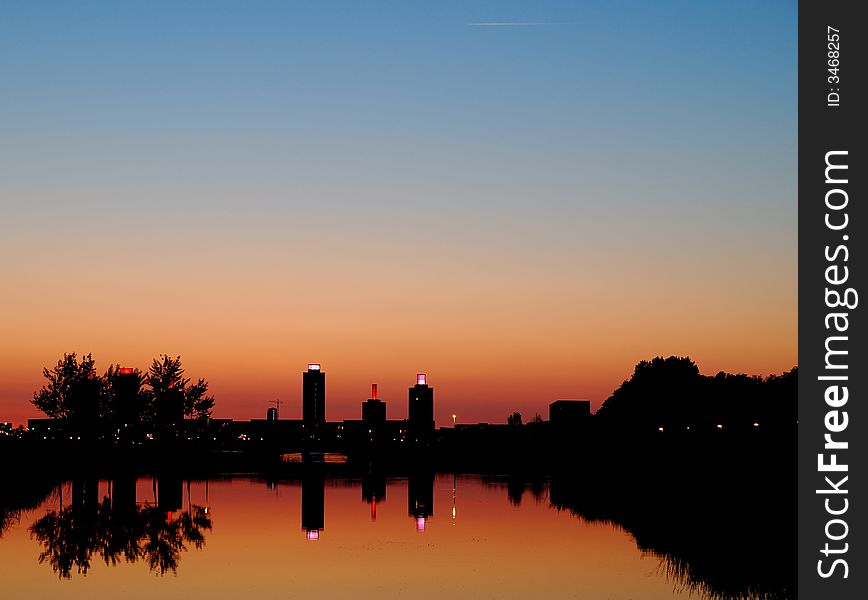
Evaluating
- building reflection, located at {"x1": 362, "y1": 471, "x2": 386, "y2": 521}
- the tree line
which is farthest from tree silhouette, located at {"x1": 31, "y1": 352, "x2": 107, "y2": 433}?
building reflection, located at {"x1": 362, "y1": 471, "x2": 386, "y2": 521}

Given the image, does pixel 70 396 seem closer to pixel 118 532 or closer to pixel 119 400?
pixel 119 400

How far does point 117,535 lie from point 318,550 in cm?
1197

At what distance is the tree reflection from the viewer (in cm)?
4581

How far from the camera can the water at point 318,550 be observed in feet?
128

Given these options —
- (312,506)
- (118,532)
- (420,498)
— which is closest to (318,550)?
(118,532)

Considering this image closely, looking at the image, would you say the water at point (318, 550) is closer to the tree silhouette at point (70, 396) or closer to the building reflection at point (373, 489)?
the building reflection at point (373, 489)

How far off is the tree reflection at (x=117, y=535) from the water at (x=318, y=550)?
85 mm

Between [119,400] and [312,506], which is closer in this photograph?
[312,506]

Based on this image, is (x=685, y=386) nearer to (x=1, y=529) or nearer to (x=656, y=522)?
(x=656, y=522)

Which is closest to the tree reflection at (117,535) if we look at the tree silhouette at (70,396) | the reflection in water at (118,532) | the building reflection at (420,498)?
the reflection in water at (118,532)

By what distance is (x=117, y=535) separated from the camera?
177 ft
